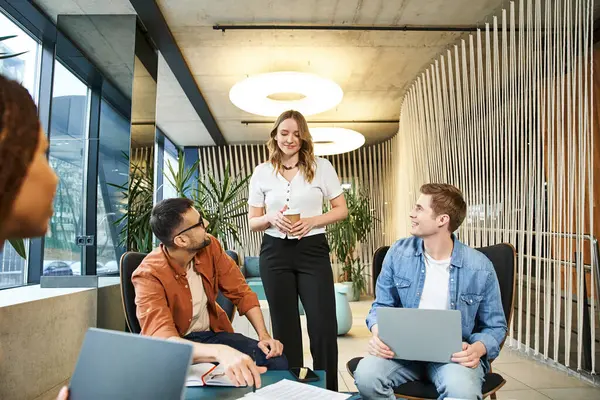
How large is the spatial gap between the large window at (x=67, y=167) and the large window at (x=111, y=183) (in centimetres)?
13

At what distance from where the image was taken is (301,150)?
7.45 feet

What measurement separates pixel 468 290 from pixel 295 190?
0.91 metres

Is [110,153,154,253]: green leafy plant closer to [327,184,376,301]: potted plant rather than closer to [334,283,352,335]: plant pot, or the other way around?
[334,283,352,335]: plant pot

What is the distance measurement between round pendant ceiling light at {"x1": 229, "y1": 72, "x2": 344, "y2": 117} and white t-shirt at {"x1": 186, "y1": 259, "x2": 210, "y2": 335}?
2.63 metres

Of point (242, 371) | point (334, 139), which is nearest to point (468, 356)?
point (242, 371)

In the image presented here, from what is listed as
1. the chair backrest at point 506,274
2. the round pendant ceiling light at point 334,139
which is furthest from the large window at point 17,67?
the round pendant ceiling light at point 334,139

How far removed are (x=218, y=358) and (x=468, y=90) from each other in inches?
158

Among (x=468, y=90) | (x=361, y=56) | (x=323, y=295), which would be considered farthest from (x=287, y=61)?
(x=323, y=295)

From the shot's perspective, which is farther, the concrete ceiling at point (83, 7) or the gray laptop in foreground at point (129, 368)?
the concrete ceiling at point (83, 7)

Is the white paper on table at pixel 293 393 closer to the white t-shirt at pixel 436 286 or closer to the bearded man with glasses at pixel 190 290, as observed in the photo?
the bearded man with glasses at pixel 190 290

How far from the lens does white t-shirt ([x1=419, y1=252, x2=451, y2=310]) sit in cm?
188

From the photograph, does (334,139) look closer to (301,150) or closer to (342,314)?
(342,314)

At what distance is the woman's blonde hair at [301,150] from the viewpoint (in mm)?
2211

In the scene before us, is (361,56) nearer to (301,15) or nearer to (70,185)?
(301,15)
